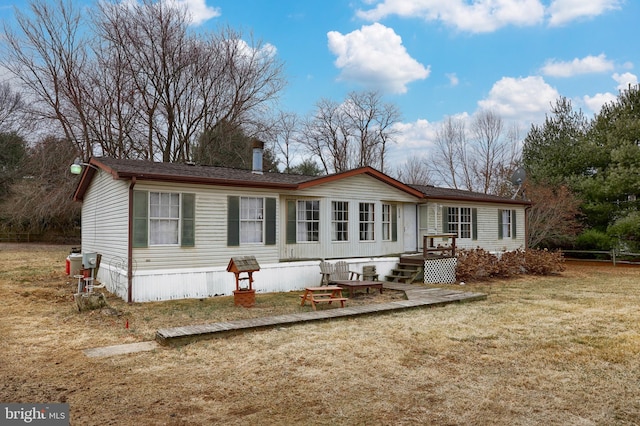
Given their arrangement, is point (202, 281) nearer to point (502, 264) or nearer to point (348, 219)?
point (348, 219)

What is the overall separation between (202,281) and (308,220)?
146 inches

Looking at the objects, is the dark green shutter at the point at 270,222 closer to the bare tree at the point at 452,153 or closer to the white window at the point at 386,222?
the white window at the point at 386,222

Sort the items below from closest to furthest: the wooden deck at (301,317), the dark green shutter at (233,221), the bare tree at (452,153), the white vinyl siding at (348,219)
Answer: the wooden deck at (301,317) → the dark green shutter at (233,221) → the white vinyl siding at (348,219) → the bare tree at (452,153)

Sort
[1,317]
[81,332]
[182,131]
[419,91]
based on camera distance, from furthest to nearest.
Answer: [182,131] → [419,91] → [1,317] → [81,332]

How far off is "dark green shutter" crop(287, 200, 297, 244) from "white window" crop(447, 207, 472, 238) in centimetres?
668

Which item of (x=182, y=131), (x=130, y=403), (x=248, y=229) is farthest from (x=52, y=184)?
(x=130, y=403)

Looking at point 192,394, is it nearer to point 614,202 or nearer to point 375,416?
point 375,416

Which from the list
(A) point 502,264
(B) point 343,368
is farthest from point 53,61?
(B) point 343,368

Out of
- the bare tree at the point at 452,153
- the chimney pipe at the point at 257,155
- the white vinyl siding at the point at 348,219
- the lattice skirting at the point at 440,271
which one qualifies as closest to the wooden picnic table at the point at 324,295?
the white vinyl siding at the point at 348,219

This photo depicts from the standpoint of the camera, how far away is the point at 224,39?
26250 millimetres

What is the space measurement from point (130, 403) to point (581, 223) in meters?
25.2

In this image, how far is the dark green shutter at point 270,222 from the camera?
1200cm

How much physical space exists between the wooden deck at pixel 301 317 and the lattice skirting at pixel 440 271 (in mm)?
2424

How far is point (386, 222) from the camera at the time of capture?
1483cm
